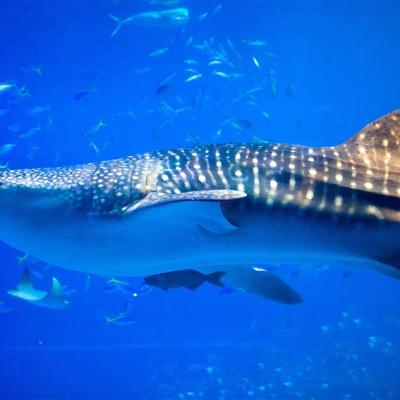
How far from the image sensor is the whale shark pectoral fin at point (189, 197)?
306 cm

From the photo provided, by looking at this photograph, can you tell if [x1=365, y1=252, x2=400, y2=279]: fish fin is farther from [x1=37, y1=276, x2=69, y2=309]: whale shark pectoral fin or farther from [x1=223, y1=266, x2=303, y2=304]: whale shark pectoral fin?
[x1=37, y1=276, x2=69, y2=309]: whale shark pectoral fin

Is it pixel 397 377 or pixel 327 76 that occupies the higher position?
pixel 327 76

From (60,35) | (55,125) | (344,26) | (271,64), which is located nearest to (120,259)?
(60,35)

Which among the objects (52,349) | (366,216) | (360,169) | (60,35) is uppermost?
(60,35)

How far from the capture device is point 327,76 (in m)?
43.3

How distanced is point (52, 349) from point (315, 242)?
21101 mm

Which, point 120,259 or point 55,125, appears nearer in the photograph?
point 120,259

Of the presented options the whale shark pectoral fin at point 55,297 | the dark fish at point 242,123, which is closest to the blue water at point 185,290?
the dark fish at point 242,123

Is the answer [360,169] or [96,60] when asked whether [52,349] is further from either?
[360,169]

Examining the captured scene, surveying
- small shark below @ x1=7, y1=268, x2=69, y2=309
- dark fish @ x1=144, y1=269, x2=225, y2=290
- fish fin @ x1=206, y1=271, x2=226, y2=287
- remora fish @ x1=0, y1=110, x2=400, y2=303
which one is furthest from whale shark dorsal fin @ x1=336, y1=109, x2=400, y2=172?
small shark below @ x1=7, y1=268, x2=69, y2=309

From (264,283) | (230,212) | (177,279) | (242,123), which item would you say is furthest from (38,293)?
(242,123)

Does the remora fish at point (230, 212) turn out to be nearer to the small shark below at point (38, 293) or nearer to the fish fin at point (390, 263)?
the fish fin at point (390, 263)

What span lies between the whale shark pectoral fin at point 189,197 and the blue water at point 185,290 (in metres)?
9.18

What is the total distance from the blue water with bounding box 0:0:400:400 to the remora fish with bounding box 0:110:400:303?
28.7 feet
